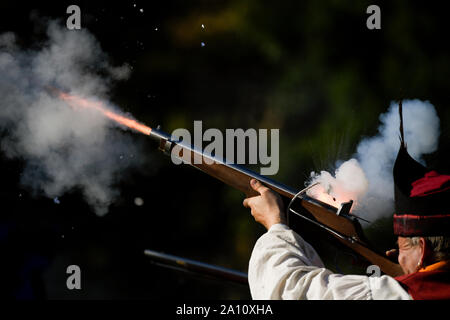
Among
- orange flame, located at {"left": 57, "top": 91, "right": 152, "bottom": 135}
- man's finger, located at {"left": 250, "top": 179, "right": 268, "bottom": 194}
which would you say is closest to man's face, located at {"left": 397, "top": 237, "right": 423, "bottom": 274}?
man's finger, located at {"left": 250, "top": 179, "right": 268, "bottom": 194}

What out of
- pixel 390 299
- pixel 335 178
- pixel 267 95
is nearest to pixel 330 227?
pixel 390 299

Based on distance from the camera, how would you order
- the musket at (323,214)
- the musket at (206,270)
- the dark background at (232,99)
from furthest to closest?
the dark background at (232,99)
the musket at (206,270)
the musket at (323,214)

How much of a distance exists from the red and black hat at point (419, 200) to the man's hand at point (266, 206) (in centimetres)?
49

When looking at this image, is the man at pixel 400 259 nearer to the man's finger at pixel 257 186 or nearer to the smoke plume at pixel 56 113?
the man's finger at pixel 257 186

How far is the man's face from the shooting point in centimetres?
161

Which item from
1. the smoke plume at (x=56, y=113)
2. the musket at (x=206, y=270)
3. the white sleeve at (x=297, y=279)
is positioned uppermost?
the smoke plume at (x=56, y=113)

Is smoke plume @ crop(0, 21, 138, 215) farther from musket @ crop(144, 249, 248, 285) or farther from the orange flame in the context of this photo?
musket @ crop(144, 249, 248, 285)

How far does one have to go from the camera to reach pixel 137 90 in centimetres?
334

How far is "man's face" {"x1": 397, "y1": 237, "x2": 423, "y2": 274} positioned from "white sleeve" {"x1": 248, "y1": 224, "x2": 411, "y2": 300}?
194 millimetres

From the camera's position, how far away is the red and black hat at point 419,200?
1571 millimetres

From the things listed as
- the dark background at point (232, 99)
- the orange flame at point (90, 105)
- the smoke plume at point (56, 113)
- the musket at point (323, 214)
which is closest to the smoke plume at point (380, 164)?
the dark background at point (232, 99)

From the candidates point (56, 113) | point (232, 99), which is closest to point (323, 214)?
point (56, 113)

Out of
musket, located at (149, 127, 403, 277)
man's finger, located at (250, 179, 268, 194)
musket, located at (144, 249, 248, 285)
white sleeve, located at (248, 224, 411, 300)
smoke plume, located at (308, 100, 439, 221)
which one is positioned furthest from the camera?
smoke plume, located at (308, 100, 439, 221)

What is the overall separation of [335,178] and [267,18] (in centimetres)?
203
